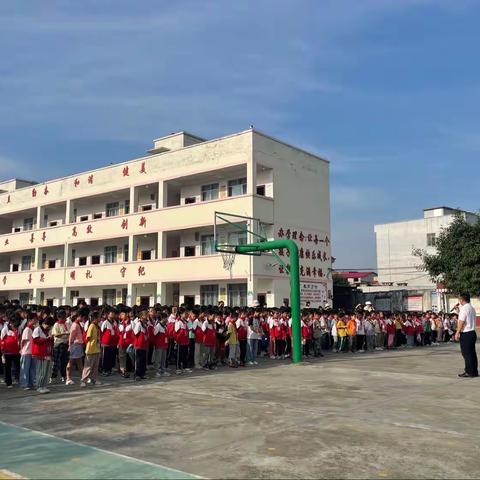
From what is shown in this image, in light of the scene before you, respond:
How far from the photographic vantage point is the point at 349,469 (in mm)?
5004

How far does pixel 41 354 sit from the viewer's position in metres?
9.95

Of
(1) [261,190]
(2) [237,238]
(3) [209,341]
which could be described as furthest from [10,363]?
(1) [261,190]

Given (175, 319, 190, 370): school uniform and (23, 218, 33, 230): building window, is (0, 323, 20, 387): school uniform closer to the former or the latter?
(175, 319, 190, 370): school uniform

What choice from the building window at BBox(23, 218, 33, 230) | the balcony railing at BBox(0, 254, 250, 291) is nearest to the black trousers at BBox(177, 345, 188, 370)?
the balcony railing at BBox(0, 254, 250, 291)

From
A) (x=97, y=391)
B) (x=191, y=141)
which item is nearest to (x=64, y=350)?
(x=97, y=391)

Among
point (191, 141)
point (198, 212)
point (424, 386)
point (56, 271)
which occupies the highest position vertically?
point (191, 141)

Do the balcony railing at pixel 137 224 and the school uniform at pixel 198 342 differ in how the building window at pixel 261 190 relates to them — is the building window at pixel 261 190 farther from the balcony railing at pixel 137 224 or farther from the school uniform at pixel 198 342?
the school uniform at pixel 198 342

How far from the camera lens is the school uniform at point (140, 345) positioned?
11.6 metres

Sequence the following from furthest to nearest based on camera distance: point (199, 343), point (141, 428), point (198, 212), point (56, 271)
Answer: point (56, 271)
point (198, 212)
point (199, 343)
point (141, 428)

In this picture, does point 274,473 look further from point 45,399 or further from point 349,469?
point 45,399

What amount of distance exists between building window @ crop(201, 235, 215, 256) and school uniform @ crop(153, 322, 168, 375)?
16.2m

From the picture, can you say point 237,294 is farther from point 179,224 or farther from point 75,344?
point 75,344

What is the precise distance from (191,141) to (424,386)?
2458cm

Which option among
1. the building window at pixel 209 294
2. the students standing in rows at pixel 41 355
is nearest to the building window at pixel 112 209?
the building window at pixel 209 294
